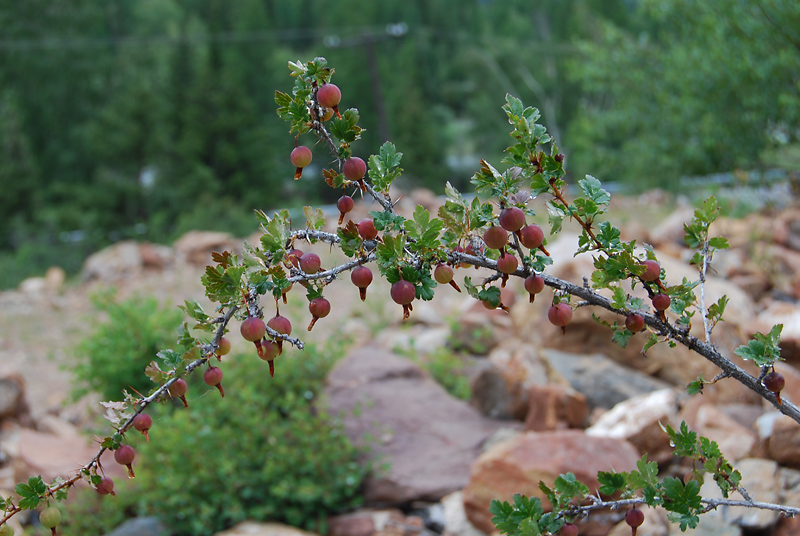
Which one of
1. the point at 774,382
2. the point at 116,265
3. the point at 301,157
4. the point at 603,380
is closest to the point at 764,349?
the point at 774,382

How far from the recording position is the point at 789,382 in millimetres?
3023

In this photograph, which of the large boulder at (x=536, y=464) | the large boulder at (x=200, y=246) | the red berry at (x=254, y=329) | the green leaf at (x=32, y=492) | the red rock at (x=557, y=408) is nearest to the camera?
the red berry at (x=254, y=329)

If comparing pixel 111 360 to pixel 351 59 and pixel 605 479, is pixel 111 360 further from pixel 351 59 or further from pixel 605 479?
pixel 351 59

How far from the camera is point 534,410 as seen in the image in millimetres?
3654

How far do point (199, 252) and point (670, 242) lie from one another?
789cm

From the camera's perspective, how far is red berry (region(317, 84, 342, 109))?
1264 mm

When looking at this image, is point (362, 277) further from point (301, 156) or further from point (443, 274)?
point (301, 156)

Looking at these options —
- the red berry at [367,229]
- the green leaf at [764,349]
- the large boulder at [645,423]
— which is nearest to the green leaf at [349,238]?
the red berry at [367,229]

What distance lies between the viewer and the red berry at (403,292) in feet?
3.81

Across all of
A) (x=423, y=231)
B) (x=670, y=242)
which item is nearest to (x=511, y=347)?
(x=670, y=242)

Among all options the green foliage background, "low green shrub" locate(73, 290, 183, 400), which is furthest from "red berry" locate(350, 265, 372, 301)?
"low green shrub" locate(73, 290, 183, 400)

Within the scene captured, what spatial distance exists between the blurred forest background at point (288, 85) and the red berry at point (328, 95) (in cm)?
622

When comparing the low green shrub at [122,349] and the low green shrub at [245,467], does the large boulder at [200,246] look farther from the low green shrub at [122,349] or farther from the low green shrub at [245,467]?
the low green shrub at [245,467]

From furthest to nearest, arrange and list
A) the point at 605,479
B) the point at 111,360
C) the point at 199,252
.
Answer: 1. the point at 199,252
2. the point at 111,360
3. the point at 605,479
